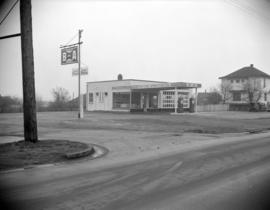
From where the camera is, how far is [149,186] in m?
6.35

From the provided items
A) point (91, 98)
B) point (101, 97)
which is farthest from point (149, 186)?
point (91, 98)

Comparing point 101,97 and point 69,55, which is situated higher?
point 69,55

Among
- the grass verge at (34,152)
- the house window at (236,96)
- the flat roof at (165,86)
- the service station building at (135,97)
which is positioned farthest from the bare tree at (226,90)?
the grass verge at (34,152)

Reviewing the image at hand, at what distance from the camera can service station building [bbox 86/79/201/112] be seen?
42.3 meters

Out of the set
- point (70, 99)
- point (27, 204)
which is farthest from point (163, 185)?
point (70, 99)

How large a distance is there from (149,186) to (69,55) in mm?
21802

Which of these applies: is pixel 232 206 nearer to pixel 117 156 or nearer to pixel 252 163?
pixel 252 163

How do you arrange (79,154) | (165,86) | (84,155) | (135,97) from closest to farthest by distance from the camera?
(79,154) → (84,155) → (165,86) → (135,97)

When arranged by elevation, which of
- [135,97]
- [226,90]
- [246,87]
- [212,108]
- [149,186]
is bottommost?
[149,186]

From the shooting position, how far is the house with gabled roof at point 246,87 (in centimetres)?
5312

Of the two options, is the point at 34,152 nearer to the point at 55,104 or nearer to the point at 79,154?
the point at 79,154

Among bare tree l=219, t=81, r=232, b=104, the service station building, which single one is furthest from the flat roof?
bare tree l=219, t=81, r=232, b=104

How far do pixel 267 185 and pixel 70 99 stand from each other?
4822 centimetres

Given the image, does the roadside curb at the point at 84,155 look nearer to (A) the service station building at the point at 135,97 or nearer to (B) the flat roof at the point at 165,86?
(B) the flat roof at the point at 165,86
